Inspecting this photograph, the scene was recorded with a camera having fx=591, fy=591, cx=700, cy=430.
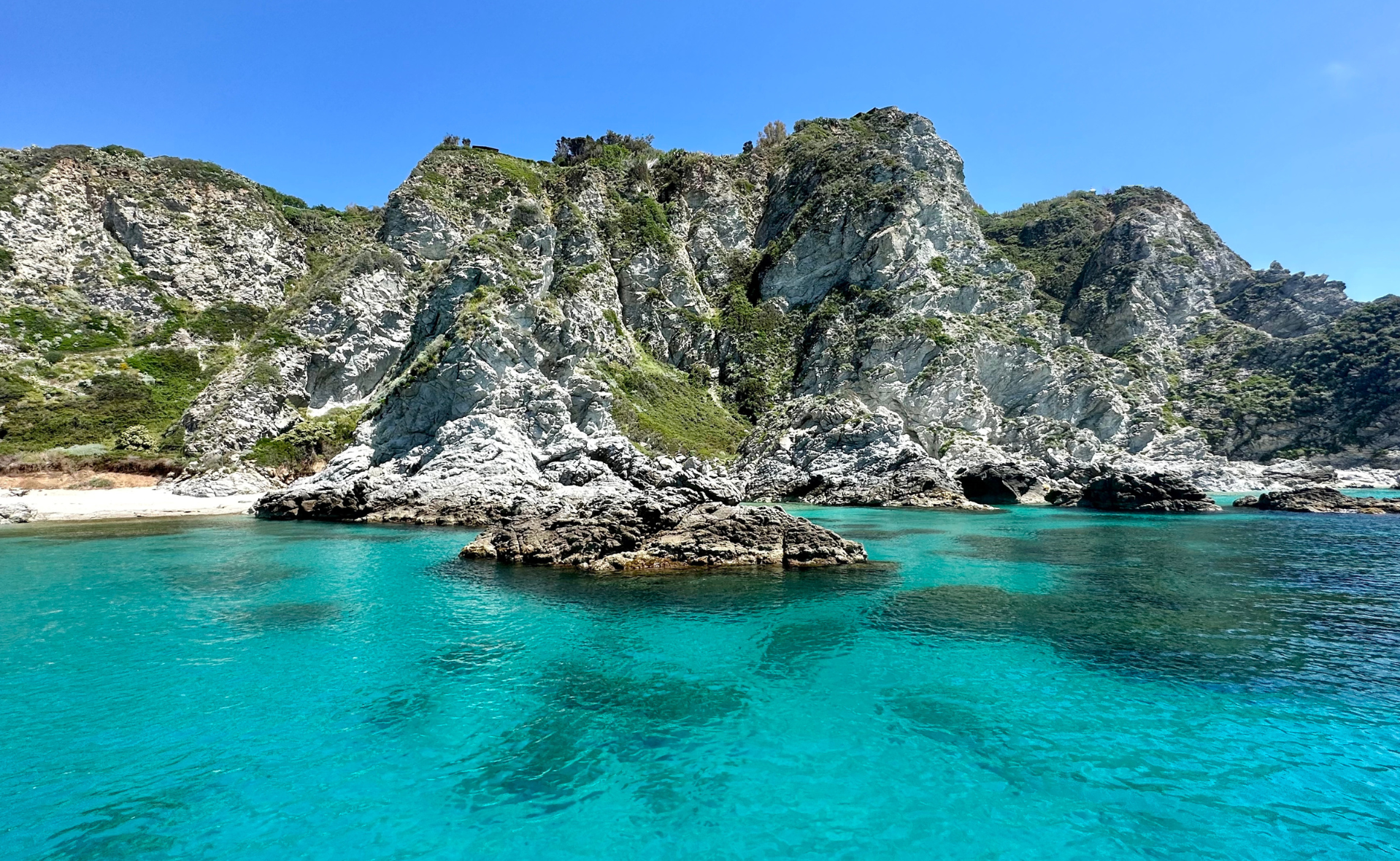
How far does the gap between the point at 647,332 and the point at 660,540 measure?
71.0 metres

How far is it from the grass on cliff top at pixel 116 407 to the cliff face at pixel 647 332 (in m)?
0.40

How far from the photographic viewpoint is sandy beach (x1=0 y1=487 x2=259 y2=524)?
4666 cm

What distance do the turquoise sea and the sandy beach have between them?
29.1m

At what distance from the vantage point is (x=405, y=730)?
1285 centimetres

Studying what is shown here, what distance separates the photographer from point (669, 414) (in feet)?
274

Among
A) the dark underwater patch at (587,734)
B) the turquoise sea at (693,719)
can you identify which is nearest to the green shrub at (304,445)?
the turquoise sea at (693,719)

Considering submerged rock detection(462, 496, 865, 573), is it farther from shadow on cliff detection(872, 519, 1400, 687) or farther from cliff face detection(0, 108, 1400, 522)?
cliff face detection(0, 108, 1400, 522)

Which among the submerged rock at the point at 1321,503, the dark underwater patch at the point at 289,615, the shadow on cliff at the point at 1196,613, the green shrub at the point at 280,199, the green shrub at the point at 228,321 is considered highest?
the green shrub at the point at 280,199

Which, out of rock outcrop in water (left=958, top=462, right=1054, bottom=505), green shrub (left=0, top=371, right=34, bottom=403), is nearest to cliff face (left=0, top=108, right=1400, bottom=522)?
green shrub (left=0, top=371, right=34, bottom=403)

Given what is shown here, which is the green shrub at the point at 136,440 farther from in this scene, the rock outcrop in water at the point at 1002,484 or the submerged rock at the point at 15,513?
the rock outcrop in water at the point at 1002,484

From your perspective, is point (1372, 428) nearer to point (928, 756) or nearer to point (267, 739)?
point (928, 756)

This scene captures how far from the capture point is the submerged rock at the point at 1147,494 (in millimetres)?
64812

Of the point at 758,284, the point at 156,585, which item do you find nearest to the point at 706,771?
the point at 156,585

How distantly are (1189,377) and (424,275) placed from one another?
428 ft
